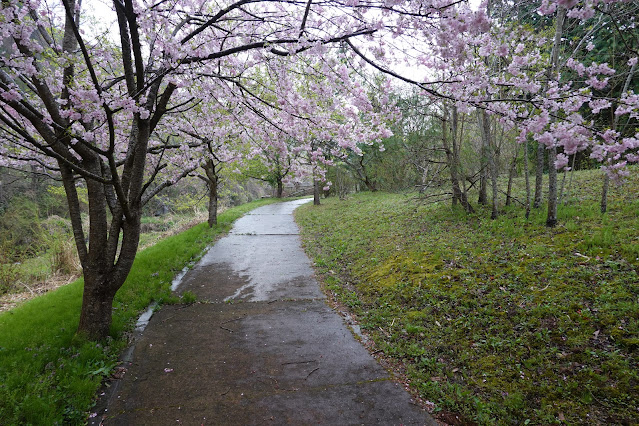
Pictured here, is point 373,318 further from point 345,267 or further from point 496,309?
point 345,267

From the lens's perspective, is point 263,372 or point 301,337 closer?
point 263,372

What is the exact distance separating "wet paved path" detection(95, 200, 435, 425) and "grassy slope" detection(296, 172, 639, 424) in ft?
1.50

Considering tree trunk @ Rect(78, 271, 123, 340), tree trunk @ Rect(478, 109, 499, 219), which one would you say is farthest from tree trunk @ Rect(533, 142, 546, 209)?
tree trunk @ Rect(78, 271, 123, 340)

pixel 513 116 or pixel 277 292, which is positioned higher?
pixel 513 116

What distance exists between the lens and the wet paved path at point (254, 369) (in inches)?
110

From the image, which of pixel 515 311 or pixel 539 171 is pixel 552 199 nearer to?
pixel 539 171

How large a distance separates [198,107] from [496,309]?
20.9 feet

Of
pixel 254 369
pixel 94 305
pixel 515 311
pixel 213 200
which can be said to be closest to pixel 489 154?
Answer: pixel 515 311

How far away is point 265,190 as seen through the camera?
42.0 m

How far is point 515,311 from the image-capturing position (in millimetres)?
3803

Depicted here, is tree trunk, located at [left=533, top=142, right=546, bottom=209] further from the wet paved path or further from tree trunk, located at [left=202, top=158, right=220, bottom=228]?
tree trunk, located at [left=202, top=158, right=220, bottom=228]

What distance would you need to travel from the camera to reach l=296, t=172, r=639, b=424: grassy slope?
2.74 m

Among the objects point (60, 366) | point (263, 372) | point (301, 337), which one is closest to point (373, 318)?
point (301, 337)

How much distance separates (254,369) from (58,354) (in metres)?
2.28
